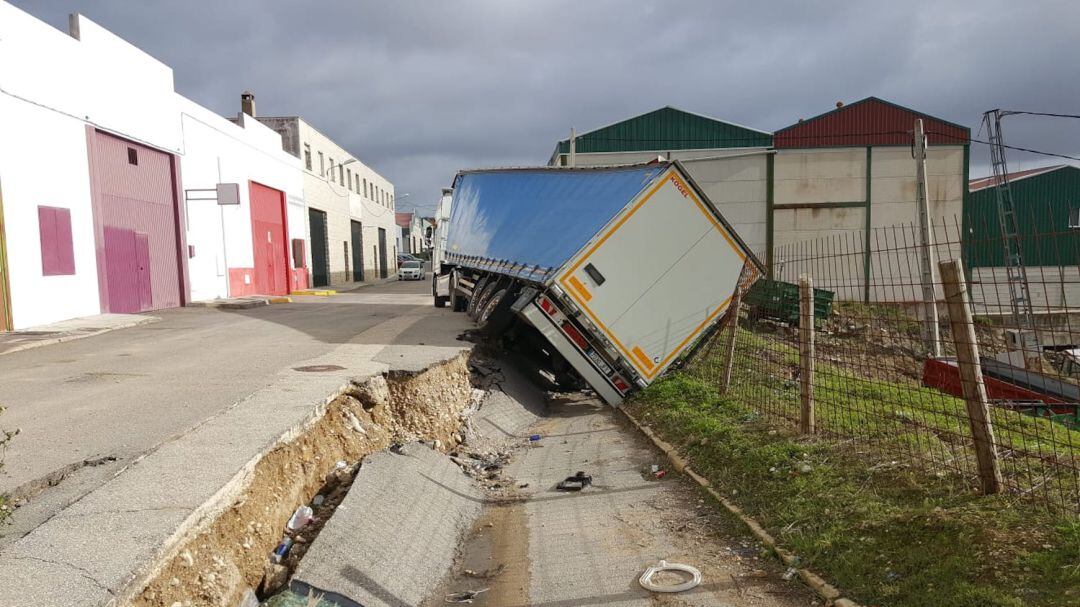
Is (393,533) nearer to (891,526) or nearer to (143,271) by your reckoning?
(891,526)

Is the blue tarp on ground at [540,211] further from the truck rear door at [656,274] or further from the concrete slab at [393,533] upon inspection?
the concrete slab at [393,533]

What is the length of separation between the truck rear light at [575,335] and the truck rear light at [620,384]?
68cm

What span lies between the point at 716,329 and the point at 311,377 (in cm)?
592

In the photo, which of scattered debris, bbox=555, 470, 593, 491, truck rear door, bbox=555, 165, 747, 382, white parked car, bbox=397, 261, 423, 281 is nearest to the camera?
scattered debris, bbox=555, 470, 593, 491

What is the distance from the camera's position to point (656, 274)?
996 centimetres

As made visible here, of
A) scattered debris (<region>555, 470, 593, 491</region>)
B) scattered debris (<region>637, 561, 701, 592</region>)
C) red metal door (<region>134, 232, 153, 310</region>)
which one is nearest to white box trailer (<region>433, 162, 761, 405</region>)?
scattered debris (<region>555, 470, 593, 491</region>)

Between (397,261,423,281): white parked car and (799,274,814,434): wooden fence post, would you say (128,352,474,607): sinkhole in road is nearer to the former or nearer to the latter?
(799,274,814,434): wooden fence post

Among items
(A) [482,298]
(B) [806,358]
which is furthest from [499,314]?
(B) [806,358]

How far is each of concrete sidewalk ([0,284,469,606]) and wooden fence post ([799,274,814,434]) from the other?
4.64 meters

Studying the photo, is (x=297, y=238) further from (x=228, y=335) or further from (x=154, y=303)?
(x=228, y=335)

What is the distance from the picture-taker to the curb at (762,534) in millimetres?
4340

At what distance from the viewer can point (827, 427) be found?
6973mm

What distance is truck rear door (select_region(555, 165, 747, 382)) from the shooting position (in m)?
9.77

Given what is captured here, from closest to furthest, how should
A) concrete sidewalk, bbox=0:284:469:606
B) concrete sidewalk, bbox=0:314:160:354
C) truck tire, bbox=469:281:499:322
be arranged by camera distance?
concrete sidewalk, bbox=0:284:469:606, concrete sidewalk, bbox=0:314:160:354, truck tire, bbox=469:281:499:322
